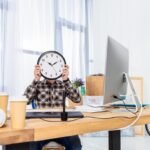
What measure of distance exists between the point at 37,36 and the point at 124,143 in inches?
69.5

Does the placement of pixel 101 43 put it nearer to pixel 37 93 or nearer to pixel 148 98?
pixel 148 98

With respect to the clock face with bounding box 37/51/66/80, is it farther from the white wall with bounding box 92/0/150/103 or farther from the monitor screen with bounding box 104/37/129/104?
the white wall with bounding box 92/0/150/103

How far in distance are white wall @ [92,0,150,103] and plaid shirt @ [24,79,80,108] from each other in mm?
2069

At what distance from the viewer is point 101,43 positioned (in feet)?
13.8

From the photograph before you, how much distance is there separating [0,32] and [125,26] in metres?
2.03

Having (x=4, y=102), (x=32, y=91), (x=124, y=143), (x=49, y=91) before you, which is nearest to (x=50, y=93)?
(x=49, y=91)

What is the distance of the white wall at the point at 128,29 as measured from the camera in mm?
3678

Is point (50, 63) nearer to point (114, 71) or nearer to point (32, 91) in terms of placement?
point (32, 91)

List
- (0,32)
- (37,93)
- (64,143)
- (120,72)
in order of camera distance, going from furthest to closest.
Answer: (0,32) < (37,93) < (64,143) < (120,72)

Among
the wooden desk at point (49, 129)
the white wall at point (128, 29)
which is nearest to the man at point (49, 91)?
the wooden desk at point (49, 129)

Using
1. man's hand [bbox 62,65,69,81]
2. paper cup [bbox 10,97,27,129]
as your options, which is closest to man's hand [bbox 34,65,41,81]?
man's hand [bbox 62,65,69,81]

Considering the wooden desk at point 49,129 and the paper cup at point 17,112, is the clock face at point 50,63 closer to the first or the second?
the wooden desk at point 49,129

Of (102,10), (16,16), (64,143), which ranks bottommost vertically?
(64,143)

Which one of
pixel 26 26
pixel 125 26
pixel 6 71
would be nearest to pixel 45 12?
pixel 26 26
